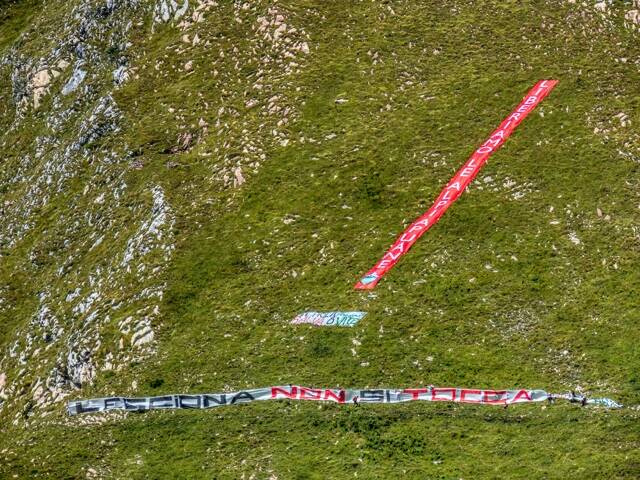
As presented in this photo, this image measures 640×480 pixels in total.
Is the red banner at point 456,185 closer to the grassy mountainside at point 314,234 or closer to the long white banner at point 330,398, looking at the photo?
the grassy mountainside at point 314,234

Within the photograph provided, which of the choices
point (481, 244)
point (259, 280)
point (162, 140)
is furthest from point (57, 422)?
point (481, 244)

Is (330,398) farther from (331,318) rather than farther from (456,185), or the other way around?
(456,185)

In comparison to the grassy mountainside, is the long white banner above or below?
below

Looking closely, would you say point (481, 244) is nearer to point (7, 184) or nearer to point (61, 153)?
point (61, 153)

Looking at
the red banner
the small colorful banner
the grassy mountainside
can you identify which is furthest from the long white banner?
the red banner

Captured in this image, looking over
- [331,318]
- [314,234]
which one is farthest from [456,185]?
[331,318]

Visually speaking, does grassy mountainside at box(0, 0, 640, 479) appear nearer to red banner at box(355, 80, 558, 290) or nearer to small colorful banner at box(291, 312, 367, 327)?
small colorful banner at box(291, 312, 367, 327)
